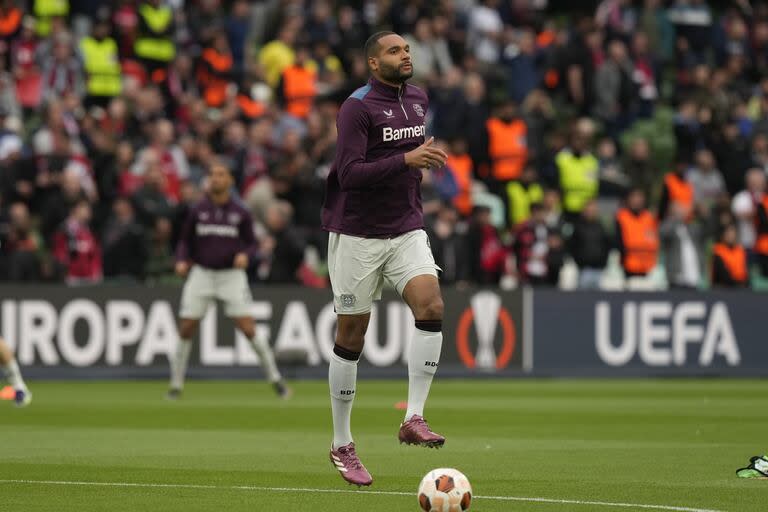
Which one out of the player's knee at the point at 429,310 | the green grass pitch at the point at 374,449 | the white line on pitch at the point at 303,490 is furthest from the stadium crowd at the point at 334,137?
the player's knee at the point at 429,310

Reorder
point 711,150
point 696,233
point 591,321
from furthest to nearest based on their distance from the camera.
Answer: point 711,150
point 696,233
point 591,321

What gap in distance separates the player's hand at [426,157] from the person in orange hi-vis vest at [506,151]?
673 inches

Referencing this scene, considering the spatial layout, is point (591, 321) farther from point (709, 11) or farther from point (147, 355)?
point (709, 11)

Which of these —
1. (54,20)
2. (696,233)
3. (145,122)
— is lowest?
(696,233)

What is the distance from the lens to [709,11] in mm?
34344

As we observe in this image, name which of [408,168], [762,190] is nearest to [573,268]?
[762,190]

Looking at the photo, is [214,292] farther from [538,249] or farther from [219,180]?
[538,249]

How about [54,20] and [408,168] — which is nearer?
[408,168]

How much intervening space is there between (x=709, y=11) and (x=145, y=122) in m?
14.3

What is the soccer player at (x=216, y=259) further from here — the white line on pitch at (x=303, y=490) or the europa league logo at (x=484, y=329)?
the white line on pitch at (x=303, y=490)

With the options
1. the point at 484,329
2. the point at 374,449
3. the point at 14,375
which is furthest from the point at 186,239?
the point at 374,449

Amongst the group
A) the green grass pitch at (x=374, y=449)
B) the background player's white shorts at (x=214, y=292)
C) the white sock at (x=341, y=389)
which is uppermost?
the background player's white shorts at (x=214, y=292)

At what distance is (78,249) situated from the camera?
2345cm

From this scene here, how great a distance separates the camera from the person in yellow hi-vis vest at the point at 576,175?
26969mm
